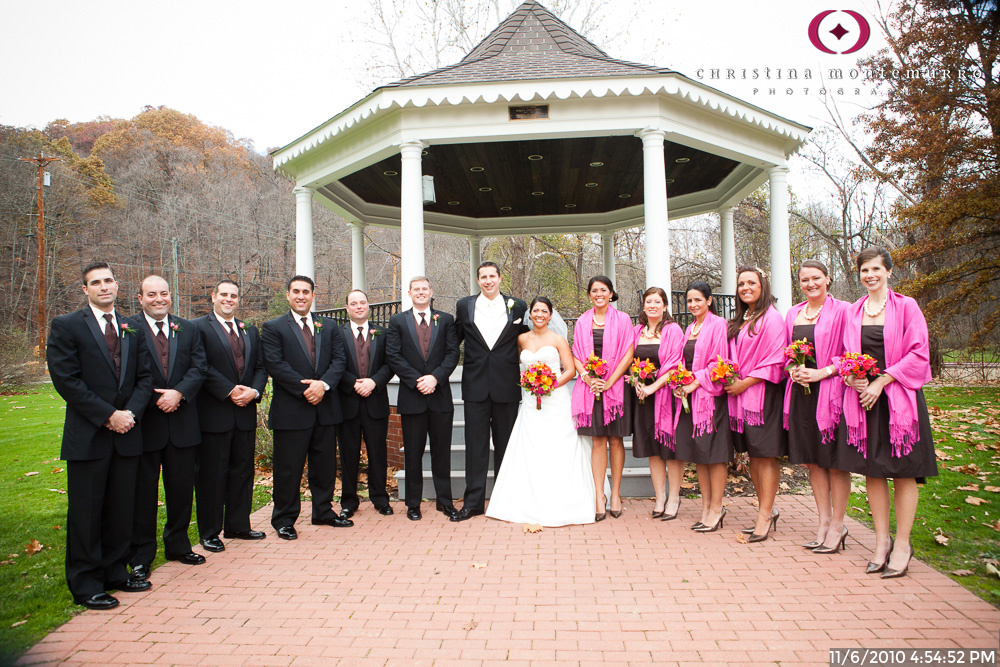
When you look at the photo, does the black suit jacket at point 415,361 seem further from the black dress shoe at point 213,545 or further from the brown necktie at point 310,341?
the black dress shoe at point 213,545

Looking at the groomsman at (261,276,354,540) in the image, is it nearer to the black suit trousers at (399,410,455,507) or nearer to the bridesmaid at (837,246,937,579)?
the black suit trousers at (399,410,455,507)

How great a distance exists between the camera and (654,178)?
7.83 metres

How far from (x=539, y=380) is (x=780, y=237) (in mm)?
5765

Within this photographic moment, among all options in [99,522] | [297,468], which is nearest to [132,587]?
[99,522]

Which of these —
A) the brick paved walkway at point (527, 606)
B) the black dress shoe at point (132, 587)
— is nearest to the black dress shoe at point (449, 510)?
the brick paved walkway at point (527, 606)

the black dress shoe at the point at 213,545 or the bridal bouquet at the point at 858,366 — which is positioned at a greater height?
the bridal bouquet at the point at 858,366

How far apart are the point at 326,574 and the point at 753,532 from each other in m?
3.65

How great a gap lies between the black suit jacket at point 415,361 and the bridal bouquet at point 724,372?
8.34 ft

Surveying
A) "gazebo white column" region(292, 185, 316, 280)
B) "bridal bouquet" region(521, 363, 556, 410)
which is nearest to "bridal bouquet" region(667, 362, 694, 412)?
"bridal bouquet" region(521, 363, 556, 410)

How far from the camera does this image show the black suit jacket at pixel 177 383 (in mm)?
4543

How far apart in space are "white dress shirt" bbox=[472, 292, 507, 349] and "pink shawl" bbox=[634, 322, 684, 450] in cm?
163

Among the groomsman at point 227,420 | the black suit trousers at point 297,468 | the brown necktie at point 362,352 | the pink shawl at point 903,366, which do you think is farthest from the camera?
the brown necktie at point 362,352

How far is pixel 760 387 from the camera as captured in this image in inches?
197

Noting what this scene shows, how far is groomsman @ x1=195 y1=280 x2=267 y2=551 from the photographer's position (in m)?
5.10
